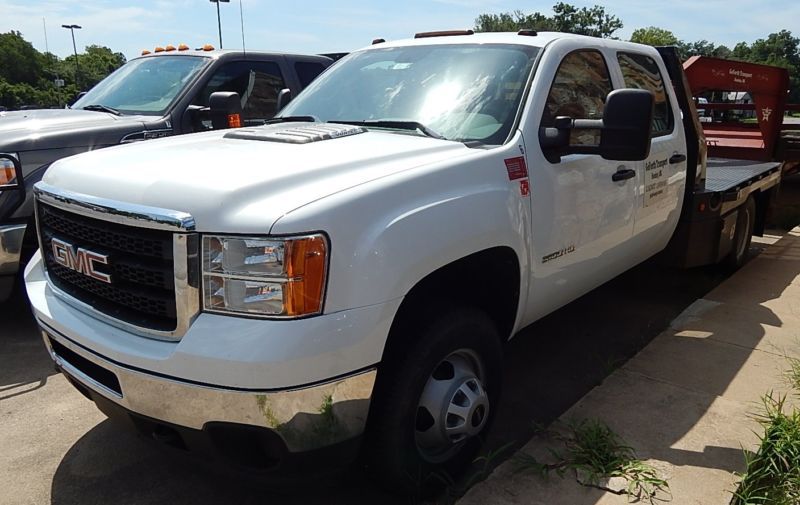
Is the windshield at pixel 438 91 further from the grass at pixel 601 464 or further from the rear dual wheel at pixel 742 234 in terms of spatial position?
the rear dual wheel at pixel 742 234

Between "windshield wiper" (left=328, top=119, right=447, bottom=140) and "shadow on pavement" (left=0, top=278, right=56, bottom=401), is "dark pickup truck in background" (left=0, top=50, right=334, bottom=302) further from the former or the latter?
"windshield wiper" (left=328, top=119, right=447, bottom=140)

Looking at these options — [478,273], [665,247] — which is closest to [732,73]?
[665,247]

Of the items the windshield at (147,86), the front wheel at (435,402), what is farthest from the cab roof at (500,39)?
the windshield at (147,86)

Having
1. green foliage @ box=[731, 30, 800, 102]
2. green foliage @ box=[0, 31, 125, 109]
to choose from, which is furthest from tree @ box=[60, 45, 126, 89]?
green foliage @ box=[731, 30, 800, 102]

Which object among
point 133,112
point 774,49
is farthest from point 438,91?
point 774,49

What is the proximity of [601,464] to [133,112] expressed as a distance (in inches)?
182

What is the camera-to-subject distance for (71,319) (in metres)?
2.50

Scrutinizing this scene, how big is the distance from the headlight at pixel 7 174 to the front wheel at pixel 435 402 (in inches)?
123

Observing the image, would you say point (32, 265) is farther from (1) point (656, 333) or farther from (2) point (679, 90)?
(2) point (679, 90)

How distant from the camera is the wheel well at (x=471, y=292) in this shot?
98.5 inches

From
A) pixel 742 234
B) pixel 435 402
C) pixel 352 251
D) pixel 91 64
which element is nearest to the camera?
pixel 352 251

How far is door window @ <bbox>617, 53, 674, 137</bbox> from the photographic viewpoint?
4.07m

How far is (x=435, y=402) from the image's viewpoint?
2.60m

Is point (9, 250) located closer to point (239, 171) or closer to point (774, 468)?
point (239, 171)
